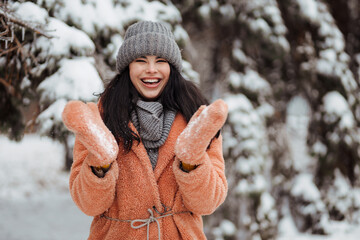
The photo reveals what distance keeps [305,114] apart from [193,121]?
13.7ft

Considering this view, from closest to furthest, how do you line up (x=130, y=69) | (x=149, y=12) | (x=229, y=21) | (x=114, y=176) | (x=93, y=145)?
(x=93, y=145) < (x=114, y=176) < (x=130, y=69) < (x=149, y=12) < (x=229, y=21)

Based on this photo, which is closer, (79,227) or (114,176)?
(114,176)

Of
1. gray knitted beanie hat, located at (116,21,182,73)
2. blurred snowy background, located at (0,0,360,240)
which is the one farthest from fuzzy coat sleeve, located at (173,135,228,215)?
blurred snowy background, located at (0,0,360,240)

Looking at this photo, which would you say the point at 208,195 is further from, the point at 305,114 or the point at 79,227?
the point at 79,227

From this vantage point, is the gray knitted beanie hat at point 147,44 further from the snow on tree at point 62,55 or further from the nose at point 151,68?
the snow on tree at point 62,55

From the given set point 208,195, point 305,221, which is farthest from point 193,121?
point 305,221

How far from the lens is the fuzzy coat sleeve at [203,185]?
1222mm

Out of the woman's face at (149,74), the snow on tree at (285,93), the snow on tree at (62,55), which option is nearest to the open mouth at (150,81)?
the woman's face at (149,74)

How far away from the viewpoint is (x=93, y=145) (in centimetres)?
111

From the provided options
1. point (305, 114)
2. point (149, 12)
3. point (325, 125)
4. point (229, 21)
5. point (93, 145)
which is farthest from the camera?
point (305, 114)

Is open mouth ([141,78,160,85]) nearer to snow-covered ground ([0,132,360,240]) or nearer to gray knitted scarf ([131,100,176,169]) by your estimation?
gray knitted scarf ([131,100,176,169])

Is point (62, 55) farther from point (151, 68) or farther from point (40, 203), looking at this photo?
point (40, 203)

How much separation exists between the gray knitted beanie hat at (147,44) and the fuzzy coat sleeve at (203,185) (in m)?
0.50

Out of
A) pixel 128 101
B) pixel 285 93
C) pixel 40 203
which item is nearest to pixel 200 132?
pixel 128 101
